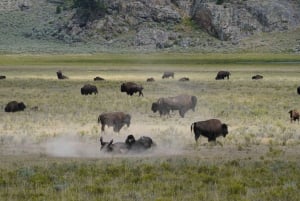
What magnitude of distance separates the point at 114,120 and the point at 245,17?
122 meters


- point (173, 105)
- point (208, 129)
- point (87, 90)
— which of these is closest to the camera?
point (208, 129)

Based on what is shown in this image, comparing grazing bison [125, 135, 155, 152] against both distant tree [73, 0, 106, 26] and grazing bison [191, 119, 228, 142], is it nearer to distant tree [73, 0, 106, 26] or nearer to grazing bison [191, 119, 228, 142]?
grazing bison [191, 119, 228, 142]

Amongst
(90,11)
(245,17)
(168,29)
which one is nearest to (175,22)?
(168,29)

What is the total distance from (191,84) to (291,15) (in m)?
99.2

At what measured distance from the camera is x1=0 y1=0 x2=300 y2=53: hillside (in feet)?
445

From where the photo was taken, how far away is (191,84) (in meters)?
52.3

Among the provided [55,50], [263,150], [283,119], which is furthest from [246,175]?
[55,50]

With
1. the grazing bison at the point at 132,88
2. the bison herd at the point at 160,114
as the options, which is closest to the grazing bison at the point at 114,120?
the bison herd at the point at 160,114

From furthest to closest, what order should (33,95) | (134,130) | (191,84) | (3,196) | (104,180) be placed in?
1. (191,84)
2. (33,95)
3. (134,130)
4. (104,180)
5. (3,196)

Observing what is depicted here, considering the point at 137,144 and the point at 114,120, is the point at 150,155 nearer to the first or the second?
the point at 137,144

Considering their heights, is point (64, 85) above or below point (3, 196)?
below

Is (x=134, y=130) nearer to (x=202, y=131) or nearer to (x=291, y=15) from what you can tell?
(x=202, y=131)

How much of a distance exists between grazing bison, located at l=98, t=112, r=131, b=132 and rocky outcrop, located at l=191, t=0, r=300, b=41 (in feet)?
379

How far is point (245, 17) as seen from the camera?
144 m
